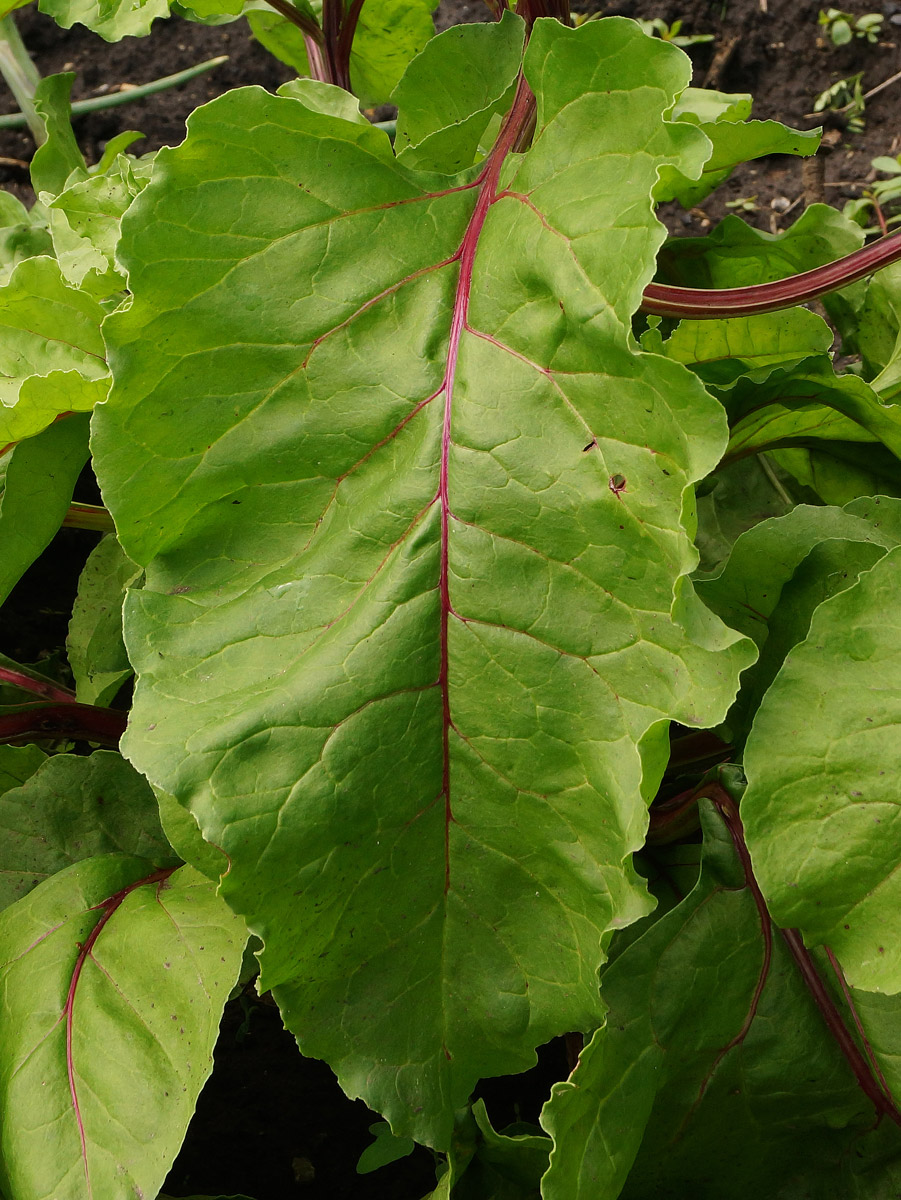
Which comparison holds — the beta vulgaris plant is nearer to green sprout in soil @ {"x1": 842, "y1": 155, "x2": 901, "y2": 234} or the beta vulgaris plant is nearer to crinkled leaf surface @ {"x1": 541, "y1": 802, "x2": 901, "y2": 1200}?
crinkled leaf surface @ {"x1": 541, "y1": 802, "x2": 901, "y2": 1200}

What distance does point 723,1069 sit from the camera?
3.43 feet

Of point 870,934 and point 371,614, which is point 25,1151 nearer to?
point 371,614

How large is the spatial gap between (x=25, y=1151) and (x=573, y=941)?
574 millimetres

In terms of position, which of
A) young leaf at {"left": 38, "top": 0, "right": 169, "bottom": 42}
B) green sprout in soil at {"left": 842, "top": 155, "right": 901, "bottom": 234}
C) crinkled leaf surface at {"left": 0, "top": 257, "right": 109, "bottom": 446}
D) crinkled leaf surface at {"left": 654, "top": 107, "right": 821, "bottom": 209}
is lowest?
green sprout in soil at {"left": 842, "top": 155, "right": 901, "bottom": 234}

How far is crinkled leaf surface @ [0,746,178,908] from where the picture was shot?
132 cm

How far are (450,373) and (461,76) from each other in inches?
17.5

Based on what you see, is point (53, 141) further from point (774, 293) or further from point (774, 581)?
point (774, 581)

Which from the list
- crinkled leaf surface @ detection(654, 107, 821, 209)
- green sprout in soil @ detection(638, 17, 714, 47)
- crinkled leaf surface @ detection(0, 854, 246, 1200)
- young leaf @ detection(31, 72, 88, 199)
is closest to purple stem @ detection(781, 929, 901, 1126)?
crinkled leaf surface @ detection(0, 854, 246, 1200)

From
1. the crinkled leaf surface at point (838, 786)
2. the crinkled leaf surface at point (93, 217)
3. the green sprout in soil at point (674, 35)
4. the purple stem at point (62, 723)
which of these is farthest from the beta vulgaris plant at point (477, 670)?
the green sprout in soil at point (674, 35)

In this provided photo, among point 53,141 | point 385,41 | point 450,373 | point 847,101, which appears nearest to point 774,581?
point 450,373

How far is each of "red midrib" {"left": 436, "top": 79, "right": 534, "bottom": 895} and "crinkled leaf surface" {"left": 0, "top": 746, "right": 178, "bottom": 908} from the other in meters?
0.55

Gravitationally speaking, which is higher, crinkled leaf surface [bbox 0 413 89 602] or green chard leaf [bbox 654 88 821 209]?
green chard leaf [bbox 654 88 821 209]

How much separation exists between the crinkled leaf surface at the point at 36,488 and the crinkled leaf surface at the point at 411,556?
0.99 feet

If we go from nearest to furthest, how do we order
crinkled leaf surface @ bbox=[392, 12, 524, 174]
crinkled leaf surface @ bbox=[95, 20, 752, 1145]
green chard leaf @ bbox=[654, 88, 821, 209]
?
crinkled leaf surface @ bbox=[95, 20, 752, 1145], crinkled leaf surface @ bbox=[392, 12, 524, 174], green chard leaf @ bbox=[654, 88, 821, 209]
